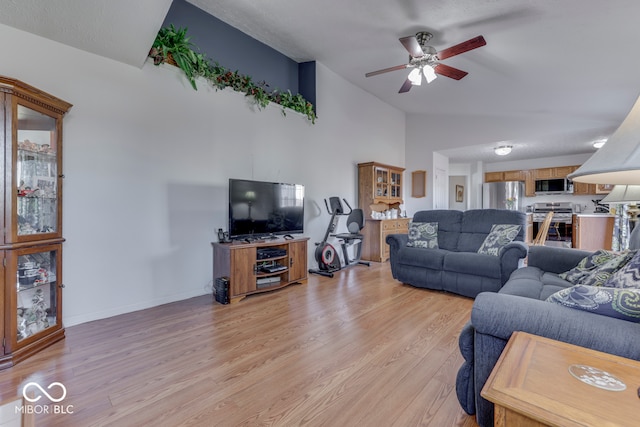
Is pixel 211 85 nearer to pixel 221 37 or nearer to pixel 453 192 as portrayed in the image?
pixel 221 37

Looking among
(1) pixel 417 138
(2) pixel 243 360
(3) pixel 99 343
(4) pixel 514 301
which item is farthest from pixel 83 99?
(1) pixel 417 138

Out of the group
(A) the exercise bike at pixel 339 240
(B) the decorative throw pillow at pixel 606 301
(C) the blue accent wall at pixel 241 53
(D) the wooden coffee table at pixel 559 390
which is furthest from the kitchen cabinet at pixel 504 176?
(D) the wooden coffee table at pixel 559 390

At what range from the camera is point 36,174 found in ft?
7.16

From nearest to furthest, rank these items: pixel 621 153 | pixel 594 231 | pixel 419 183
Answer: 1. pixel 621 153
2. pixel 594 231
3. pixel 419 183

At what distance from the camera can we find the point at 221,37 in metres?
3.77

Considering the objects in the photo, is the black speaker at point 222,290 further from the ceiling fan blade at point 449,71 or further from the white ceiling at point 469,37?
the ceiling fan blade at point 449,71

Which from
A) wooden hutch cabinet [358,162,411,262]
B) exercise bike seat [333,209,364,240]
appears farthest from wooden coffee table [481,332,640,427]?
wooden hutch cabinet [358,162,411,262]

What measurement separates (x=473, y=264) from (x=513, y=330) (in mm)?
2169

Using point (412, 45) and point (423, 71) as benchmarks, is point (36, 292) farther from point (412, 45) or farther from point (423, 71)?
point (423, 71)

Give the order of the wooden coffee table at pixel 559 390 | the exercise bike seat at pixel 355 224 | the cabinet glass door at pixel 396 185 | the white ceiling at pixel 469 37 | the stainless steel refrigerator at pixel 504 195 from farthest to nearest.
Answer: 1. the stainless steel refrigerator at pixel 504 195
2. the cabinet glass door at pixel 396 185
3. the exercise bike seat at pixel 355 224
4. the white ceiling at pixel 469 37
5. the wooden coffee table at pixel 559 390

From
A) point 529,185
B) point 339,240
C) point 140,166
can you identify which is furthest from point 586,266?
point 529,185

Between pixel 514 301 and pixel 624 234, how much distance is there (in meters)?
4.99

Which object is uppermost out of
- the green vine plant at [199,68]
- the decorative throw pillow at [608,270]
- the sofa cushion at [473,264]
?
the green vine plant at [199,68]

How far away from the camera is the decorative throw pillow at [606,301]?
1105mm
